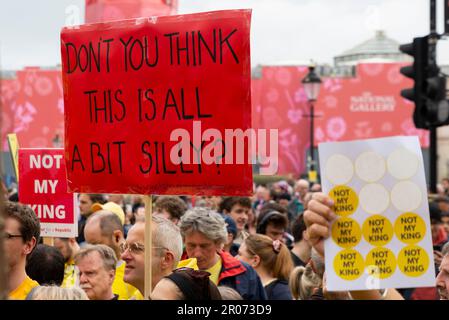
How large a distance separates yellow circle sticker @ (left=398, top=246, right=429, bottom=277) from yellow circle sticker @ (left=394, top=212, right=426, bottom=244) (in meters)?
0.03

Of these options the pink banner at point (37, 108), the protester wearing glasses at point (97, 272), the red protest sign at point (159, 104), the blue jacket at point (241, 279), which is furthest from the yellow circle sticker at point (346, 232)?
the pink banner at point (37, 108)

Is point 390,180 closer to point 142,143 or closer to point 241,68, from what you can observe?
point 241,68

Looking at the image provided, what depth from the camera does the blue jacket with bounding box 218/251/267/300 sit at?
4.79m

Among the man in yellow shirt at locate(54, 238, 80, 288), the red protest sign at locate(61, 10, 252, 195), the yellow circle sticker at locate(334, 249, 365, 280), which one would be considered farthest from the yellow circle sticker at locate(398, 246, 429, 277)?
the man in yellow shirt at locate(54, 238, 80, 288)

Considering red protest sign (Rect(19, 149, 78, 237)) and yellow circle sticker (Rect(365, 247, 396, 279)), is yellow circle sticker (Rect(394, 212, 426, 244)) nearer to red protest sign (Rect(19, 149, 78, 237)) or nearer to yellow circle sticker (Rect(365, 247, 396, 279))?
yellow circle sticker (Rect(365, 247, 396, 279))

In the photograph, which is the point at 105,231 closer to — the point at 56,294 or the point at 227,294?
the point at 227,294

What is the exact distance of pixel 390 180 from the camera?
2971mm

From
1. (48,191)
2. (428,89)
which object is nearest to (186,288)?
(48,191)

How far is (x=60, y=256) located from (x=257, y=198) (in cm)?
1043

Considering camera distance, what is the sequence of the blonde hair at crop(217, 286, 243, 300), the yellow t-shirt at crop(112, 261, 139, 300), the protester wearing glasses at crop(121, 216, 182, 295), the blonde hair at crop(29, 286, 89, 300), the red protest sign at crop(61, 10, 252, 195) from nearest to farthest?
the blonde hair at crop(29, 286, 89, 300) < the blonde hair at crop(217, 286, 243, 300) < the red protest sign at crop(61, 10, 252, 195) < the protester wearing glasses at crop(121, 216, 182, 295) < the yellow t-shirt at crop(112, 261, 139, 300)

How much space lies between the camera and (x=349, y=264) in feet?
9.62

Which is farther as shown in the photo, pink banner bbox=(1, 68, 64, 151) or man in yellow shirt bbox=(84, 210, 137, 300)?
pink banner bbox=(1, 68, 64, 151)

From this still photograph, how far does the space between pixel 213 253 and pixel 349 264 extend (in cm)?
203

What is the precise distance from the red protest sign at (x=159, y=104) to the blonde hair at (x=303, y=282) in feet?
2.52
